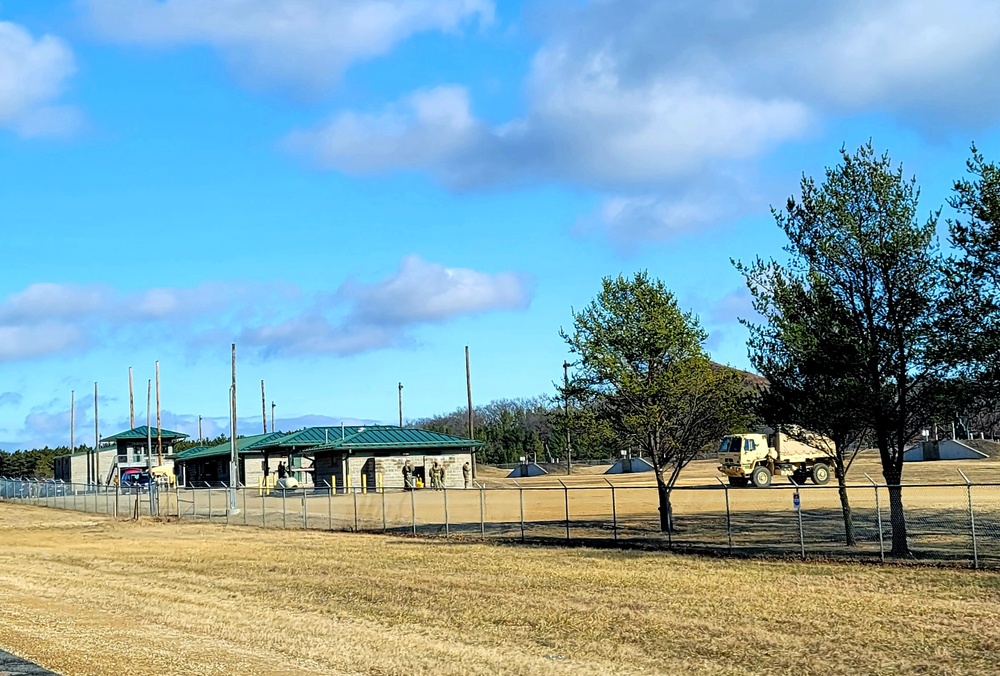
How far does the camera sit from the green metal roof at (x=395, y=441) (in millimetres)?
61938

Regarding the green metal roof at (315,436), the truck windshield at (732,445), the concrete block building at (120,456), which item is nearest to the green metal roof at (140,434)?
the concrete block building at (120,456)

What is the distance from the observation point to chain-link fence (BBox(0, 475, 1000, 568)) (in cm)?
2342

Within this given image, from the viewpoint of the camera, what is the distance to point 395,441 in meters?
63.5

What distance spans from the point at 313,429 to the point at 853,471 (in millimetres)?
35487

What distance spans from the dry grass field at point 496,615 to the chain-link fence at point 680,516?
2.15m

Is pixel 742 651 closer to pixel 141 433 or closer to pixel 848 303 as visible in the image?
pixel 848 303

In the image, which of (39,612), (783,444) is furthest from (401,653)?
(783,444)

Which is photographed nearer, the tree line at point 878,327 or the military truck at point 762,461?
the tree line at point 878,327

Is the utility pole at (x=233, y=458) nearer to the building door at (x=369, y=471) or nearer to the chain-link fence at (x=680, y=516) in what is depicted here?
the chain-link fence at (x=680, y=516)

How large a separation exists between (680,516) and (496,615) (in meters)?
22.0

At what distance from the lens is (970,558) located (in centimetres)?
2091

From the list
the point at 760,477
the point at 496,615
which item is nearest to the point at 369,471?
the point at 760,477

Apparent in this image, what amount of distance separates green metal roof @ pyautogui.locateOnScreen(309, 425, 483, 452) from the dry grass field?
35969mm

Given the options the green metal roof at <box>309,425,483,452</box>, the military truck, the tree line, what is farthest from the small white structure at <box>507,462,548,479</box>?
the tree line
